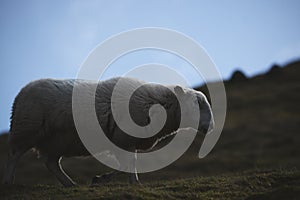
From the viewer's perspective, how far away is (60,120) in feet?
38.0

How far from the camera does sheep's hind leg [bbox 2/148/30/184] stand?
450 inches

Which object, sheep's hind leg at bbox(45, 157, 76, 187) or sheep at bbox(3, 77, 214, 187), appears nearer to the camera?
sheep at bbox(3, 77, 214, 187)

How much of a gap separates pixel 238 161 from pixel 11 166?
2392cm

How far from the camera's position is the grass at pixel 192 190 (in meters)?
9.76

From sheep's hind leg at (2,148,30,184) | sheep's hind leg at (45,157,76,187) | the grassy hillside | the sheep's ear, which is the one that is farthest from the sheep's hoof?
the sheep's ear

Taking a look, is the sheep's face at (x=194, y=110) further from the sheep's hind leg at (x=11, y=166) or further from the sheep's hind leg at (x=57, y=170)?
the sheep's hind leg at (x=11, y=166)

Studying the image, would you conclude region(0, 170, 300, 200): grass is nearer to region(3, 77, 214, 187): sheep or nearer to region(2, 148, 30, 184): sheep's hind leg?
region(2, 148, 30, 184): sheep's hind leg

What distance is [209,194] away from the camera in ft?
34.1

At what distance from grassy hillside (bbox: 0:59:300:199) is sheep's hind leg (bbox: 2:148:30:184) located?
38 centimetres

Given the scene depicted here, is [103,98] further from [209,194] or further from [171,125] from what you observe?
[209,194]

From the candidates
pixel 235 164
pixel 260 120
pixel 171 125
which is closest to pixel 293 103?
pixel 260 120

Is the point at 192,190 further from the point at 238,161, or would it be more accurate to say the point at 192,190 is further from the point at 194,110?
the point at 238,161

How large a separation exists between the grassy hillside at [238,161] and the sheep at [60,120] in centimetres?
87

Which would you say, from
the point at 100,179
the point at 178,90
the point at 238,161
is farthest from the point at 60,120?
the point at 238,161
